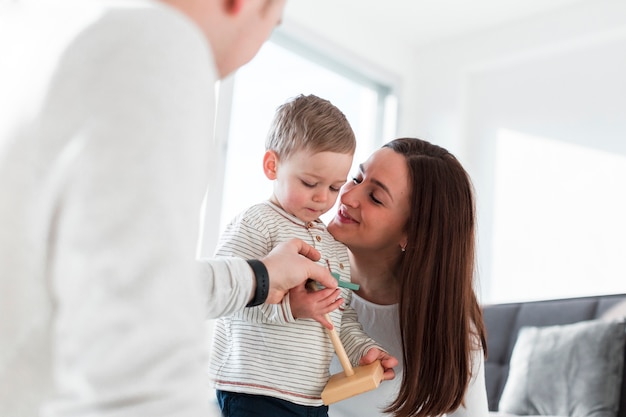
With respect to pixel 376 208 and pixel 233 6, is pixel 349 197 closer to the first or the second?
pixel 376 208

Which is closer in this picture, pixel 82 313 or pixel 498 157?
pixel 82 313

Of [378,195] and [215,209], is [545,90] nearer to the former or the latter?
[215,209]

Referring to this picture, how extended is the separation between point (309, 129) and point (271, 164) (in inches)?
5.1

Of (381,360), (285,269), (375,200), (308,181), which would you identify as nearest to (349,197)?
(375,200)

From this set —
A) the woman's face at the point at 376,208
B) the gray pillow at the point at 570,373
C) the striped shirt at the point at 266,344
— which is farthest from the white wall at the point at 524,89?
the striped shirt at the point at 266,344

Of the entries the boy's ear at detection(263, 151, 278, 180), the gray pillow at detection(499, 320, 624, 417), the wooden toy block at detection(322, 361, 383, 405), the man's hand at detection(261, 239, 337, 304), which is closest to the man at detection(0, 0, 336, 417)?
the man's hand at detection(261, 239, 337, 304)

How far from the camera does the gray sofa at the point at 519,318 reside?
3.18m

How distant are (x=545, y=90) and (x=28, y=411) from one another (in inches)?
172

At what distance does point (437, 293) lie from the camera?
1609mm

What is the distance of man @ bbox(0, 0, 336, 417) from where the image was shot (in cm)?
44

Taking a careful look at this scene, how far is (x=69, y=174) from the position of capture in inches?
17.7

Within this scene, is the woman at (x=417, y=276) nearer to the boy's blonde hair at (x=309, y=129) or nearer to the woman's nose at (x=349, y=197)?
the woman's nose at (x=349, y=197)

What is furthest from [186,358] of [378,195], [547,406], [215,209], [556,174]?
[556,174]

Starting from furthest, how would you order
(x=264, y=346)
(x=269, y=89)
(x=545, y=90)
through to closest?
1. (x=545, y=90)
2. (x=269, y=89)
3. (x=264, y=346)
